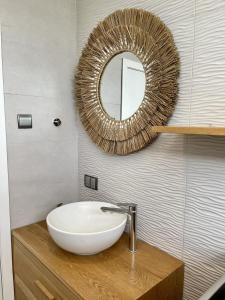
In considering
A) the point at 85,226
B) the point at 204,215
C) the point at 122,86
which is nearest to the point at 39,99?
the point at 122,86

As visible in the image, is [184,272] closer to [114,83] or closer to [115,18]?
[114,83]

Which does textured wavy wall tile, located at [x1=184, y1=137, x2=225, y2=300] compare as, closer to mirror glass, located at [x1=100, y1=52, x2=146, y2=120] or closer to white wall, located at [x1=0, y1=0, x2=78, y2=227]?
mirror glass, located at [x1=100, y1=52, x2=146, y2=120]

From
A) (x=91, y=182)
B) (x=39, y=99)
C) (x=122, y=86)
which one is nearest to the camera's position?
(x=122, y=86)

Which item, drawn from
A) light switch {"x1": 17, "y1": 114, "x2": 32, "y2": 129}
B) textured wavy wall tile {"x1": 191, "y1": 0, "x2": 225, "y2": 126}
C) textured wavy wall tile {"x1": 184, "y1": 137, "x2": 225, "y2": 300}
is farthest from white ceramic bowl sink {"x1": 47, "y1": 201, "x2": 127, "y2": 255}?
textured wavy wall tile {"x1": 191, "y1": 0, "x2": 225, "y2": 126}

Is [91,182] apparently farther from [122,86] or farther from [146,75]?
[146,75]

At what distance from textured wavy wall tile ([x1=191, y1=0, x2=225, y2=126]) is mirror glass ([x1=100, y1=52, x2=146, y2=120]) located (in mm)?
276

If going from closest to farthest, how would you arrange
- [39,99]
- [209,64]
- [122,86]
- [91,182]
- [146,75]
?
1. [209,64]
2. [146,75]
3. [122,86]
4. [39,99]
5. [91,182]

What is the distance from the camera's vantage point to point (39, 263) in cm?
111

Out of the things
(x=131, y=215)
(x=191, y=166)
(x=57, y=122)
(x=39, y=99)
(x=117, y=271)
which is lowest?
(x=117, y=271)

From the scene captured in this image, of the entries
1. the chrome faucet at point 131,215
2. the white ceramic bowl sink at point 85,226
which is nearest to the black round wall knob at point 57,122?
the white ceramic bowl sink at point 85,226

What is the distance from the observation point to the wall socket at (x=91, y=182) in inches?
58.5

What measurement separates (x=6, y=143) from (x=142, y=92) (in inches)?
30.5

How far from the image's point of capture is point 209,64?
922 millimetres

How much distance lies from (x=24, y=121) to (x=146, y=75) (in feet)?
2.36
